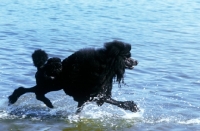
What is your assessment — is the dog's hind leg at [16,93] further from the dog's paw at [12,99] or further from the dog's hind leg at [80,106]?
the dog's hind leg at [80,106]

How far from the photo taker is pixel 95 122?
7617 millimetres

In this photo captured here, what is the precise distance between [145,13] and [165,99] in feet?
45.5

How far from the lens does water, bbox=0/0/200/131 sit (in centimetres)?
768

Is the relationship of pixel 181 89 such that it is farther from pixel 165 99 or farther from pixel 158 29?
pixel 158 29

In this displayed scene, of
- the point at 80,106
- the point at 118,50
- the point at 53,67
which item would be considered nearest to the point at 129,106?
the point at 80,106

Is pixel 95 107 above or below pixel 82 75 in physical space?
below

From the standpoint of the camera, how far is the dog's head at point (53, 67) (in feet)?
24.9

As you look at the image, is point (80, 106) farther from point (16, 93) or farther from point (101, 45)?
point (101, 45)

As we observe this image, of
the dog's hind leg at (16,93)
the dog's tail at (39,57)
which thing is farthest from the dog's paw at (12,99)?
the dog's tail at (39,57)

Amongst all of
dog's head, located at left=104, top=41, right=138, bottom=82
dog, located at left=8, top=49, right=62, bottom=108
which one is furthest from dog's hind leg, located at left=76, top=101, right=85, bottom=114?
dog's head, located at left=104, top=41, right=138, bottom=82

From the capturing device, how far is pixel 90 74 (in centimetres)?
757

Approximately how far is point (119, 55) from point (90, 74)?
55 centimetres

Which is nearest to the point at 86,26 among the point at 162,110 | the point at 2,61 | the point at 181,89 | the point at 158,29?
the point at 158,29

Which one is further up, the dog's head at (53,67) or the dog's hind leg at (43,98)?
the dog's head at (53,67)
